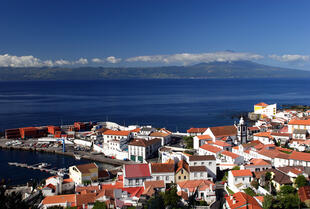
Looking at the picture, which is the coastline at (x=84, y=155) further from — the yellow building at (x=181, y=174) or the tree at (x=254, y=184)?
the tree at (x=254, y=184)

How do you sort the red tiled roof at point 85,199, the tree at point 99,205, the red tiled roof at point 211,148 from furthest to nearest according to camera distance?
the red tiled roof at point 211,148 < the red tiled roof at point 85,199 < the tree at point 99,205

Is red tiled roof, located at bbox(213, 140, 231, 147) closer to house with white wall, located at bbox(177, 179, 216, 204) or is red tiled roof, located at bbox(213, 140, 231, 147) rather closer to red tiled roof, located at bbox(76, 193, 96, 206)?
house with white wall, located at bbox(177, 179, 216, 204)

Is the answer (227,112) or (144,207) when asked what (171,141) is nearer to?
(144,207)

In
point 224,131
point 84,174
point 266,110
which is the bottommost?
point 84,174

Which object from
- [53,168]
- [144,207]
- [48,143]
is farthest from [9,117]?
[144,207]

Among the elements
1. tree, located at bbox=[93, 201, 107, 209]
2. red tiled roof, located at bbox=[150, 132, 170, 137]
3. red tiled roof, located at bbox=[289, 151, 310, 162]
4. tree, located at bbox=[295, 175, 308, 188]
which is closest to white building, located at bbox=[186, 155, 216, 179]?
red tiled roof, located at bbox=[289, 151, 310, 162]

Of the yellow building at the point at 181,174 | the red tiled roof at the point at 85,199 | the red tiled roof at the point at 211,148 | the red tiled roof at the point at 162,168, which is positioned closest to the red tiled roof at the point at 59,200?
the red tiled roof at the point at 85,199

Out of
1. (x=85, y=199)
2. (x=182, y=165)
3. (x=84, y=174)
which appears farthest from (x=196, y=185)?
(x=84, y=174)

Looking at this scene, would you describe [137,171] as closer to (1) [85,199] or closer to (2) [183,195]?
(1) [85,199]
